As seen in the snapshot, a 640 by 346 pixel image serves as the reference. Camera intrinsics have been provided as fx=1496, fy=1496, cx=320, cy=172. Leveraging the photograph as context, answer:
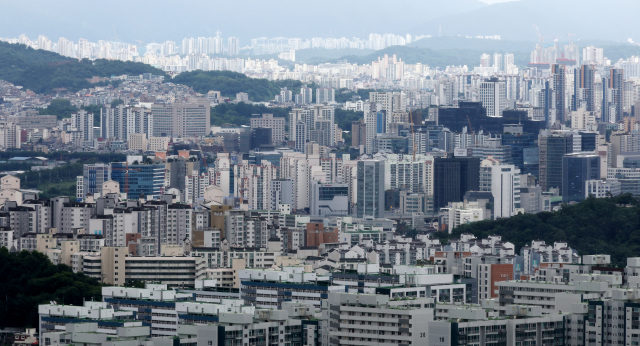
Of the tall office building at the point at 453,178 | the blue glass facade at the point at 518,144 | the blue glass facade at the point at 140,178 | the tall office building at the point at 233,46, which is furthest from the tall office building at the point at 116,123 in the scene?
the tall office building at the point at 233,46

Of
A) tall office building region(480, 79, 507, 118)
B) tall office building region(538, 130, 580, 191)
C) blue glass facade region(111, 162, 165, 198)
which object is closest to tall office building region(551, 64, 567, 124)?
tall office building region(480, 79, 507, 118)

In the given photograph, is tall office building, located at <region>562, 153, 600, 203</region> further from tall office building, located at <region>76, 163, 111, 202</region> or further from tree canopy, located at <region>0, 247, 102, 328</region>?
tree canopy, located at <region>0, 247, 102, 328</region>

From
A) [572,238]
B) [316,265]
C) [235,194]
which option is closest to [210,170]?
[235,194]

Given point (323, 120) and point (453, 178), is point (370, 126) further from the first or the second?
point (453, 178)

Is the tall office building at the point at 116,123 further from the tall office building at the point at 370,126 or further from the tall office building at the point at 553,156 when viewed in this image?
the tall office building at the point at 553,156

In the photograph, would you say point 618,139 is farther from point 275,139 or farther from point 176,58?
point 176,58

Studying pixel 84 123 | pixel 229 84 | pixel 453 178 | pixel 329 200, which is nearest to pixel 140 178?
pixel 329 200
